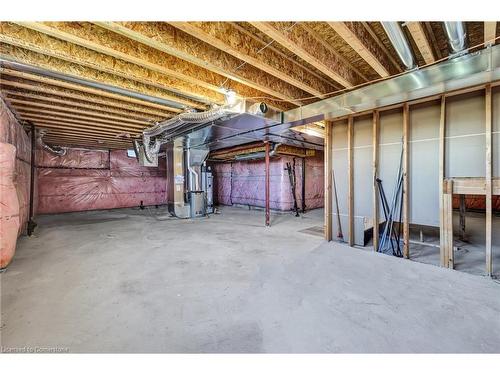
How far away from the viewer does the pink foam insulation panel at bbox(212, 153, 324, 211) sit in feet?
24.0

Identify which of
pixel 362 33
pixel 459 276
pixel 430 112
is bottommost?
pixel 459 276

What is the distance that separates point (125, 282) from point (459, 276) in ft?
11.9

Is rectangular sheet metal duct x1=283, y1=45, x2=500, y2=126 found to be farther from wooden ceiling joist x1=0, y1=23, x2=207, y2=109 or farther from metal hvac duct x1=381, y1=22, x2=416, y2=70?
wooden ceiling joist x1=0, y1=23, x2=207, y2=109

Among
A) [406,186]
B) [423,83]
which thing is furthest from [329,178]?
[423,83]

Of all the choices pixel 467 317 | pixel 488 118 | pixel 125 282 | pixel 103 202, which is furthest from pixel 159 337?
pixel 103 202

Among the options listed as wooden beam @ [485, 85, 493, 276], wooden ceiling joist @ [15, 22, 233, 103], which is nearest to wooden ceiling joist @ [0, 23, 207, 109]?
wooden ceiling joist @ [15, 22, 233, 103]

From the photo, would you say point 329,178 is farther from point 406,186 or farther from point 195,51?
point 195,51

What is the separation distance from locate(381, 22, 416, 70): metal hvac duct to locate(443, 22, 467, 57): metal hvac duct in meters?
0.26

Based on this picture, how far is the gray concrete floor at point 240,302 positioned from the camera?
4.53 ft

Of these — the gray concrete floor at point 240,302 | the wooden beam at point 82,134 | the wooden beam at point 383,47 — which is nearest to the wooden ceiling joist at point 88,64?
the wooden beam at point 383,47

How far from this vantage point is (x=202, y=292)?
6.66 ft

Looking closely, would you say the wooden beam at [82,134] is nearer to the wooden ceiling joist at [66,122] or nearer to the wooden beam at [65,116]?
the wooden ceiling joist at [66,122]

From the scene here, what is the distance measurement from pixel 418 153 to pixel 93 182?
9235 mm
